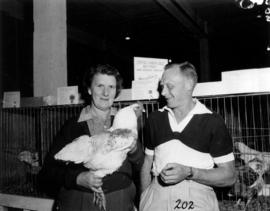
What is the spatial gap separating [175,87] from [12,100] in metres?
1.46

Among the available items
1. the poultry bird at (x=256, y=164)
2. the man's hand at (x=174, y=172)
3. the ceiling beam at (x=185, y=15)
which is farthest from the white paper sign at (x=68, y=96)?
the ceiling beam at (x=185, y=15)

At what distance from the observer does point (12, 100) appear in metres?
2.49

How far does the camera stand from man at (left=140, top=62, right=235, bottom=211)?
1513 mm

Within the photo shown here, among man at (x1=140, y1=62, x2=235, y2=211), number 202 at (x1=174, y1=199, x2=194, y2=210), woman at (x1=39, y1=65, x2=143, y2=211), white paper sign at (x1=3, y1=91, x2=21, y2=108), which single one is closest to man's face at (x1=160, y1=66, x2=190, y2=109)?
man at (x1=140, y1=62, x2=235, y2=211)

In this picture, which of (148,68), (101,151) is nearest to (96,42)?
(148,68)

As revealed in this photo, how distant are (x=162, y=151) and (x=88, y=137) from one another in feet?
1.26

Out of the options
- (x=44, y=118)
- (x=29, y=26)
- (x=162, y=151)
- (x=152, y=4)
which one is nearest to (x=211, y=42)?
(x=152, y=4)

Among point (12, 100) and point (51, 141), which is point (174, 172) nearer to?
point (51, 141)

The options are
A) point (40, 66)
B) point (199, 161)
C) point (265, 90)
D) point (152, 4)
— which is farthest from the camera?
point (152, 4)

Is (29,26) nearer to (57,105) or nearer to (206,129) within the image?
(57,105)

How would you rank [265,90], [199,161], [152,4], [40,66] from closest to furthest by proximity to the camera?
[199,161]
[265,90]
[40,66]
[152,4]

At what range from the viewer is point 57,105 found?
90.8 inches

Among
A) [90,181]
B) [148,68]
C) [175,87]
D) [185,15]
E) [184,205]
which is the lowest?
[184,205]

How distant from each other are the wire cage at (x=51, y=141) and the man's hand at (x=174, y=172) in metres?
0.67
